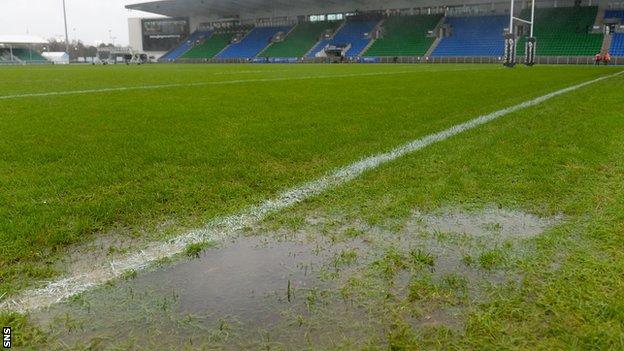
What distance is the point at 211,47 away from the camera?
63.7 metres

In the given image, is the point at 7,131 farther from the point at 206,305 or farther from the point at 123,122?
the point at 206,305

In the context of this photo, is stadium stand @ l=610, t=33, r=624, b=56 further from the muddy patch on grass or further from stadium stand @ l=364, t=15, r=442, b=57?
the muddy patch on grass

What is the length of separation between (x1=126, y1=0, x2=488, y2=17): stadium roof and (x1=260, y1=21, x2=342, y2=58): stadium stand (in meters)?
1.71

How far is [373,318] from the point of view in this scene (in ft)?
6.23

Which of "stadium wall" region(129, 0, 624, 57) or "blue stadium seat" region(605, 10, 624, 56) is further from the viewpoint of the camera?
"stadium wall" region(129, 0, 624, 57)

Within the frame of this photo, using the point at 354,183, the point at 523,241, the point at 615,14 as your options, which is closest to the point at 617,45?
the point at 615,14

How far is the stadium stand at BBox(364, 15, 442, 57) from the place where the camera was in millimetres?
Answer: 47062

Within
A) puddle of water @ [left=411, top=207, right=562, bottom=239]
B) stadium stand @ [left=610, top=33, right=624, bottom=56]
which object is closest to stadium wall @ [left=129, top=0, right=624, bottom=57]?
stadium stand @ [left=610, top=33, right=624, bottom=56]

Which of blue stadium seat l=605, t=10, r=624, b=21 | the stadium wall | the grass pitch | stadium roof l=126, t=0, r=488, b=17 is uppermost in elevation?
stadium roof l=126, t=0, r=488, b=17

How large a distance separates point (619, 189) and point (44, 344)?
Result: 11.3 feet

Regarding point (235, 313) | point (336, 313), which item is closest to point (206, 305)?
point (235, 313)

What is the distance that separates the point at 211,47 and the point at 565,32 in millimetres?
39090

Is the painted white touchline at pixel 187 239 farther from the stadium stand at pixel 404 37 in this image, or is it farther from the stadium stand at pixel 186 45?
the stadium stand at pixel 186 45

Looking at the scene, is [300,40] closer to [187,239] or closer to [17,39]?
[17,39]
